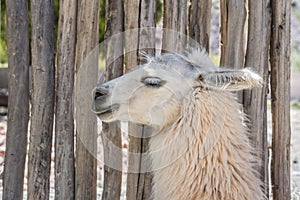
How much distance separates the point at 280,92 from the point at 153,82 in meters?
1.17

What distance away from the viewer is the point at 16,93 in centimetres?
463

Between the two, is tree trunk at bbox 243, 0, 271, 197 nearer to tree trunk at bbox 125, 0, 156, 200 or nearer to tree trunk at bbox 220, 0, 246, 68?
tree trunk at bbox 220, 0, 246, 68

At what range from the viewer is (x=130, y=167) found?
464 centimetres

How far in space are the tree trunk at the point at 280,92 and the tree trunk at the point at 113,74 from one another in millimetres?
1090

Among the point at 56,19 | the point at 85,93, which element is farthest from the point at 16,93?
the point at 56,19

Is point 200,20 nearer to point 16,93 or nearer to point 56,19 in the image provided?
point 16,93

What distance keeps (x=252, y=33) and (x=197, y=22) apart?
395 mm

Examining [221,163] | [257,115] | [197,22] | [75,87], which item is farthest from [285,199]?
[75,87]

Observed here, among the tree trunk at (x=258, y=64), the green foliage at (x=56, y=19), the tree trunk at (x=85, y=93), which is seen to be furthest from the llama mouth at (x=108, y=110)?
the green foliage at (x=56, y=19)

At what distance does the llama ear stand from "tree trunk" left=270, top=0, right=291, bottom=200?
92 cm

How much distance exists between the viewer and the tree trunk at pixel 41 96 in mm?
4547

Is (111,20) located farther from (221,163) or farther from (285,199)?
(285,199)

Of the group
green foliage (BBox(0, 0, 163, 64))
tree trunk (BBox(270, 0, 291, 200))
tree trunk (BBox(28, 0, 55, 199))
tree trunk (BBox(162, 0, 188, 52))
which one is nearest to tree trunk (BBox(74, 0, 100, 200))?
→ tree trunk (BBox(28, 0, 55, 199))

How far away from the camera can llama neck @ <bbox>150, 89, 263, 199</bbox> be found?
3816 millimetres
